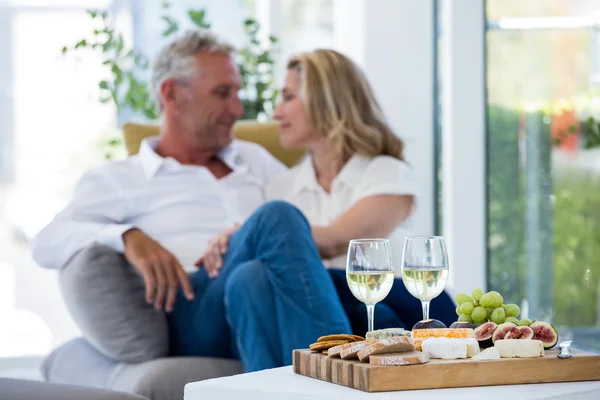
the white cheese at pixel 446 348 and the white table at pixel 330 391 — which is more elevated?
the white cheese at pixel 446 348

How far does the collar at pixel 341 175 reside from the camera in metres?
2.97

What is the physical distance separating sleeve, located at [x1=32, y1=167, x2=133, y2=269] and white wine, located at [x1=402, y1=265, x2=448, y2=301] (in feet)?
4.28

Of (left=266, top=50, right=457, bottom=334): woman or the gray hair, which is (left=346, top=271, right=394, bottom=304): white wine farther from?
the gray hair

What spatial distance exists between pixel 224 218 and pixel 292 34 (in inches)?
91.7

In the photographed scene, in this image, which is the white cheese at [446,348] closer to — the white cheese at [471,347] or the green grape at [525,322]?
the white cheese at [471,347]

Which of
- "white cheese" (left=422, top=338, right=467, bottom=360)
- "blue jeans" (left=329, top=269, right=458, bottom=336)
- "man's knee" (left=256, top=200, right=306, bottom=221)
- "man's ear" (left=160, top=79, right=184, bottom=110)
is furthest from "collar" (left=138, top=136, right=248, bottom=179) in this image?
"white cheese" (left=422, top=338, right=467, bottom=360)

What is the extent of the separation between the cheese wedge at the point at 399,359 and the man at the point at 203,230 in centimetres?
64

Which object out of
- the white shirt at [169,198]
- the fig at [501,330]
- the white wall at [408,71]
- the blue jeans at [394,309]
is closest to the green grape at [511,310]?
the fig at [501,330]

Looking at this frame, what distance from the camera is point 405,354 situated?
1.31 metres

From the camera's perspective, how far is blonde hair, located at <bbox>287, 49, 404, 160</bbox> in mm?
3006

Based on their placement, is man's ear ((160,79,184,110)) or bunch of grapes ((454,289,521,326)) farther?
man's ear ((160,79,184,110))

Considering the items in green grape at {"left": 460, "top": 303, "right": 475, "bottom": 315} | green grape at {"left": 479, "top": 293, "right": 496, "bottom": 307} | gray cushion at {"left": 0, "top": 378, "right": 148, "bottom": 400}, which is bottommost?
gray cushion at {"left": 0, "top": 378, "right": 148, "bottom": 400}

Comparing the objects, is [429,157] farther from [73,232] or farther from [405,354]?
[405,354]

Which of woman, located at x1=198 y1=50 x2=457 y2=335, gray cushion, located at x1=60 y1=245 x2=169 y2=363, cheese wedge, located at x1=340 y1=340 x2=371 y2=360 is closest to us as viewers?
cheese wedge, located at x1=340 y1=340 x2=371 y2=360
